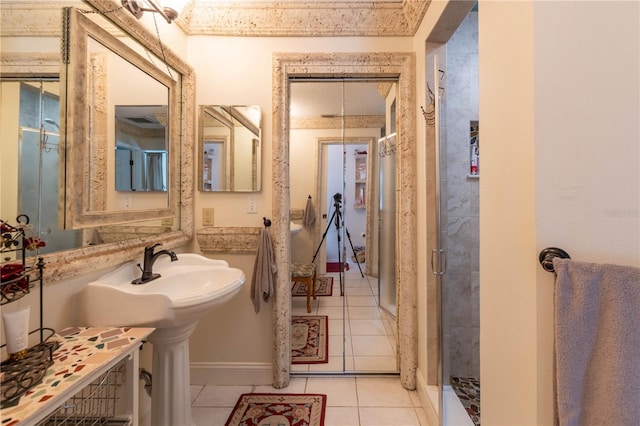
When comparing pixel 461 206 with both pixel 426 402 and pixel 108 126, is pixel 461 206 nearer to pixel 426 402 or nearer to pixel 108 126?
pixel 426 402

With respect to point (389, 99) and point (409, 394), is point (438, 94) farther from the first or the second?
point (409, 394)

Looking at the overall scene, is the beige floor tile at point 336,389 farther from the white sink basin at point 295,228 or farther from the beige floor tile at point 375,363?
the white sink basin at point 295,228

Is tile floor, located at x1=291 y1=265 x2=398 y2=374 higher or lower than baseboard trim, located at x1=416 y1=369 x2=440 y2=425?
higher

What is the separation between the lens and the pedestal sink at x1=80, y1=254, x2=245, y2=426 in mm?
1085

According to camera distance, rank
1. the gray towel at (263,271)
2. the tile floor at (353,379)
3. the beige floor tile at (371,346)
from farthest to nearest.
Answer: the beige floor tile at (371,346) → the gray towel at (263,271) → the tile floor at (353,379)

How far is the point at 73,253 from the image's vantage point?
42.2 inches

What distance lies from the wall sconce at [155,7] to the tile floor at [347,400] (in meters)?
2.29

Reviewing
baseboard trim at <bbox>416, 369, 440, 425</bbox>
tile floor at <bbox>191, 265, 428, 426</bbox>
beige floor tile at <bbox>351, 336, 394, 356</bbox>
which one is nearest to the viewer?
baseboard trim at <bbox>416, 369, 440, 425</bbox>

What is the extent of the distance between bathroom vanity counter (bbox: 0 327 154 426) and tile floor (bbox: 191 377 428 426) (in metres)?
0.76

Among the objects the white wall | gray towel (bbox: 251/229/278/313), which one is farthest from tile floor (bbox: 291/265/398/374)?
the white wall

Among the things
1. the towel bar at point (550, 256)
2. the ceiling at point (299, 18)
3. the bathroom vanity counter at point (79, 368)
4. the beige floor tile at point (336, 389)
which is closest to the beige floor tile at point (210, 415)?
the beige floor tile at point (336, 389)

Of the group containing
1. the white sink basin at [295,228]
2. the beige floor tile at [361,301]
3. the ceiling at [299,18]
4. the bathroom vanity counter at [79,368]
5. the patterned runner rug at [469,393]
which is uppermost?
the ceiling at [299,18]

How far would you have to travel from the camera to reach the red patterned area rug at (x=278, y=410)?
1563 mm

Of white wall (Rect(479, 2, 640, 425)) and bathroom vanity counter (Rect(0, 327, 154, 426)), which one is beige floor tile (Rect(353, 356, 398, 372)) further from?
bathroom vanity counter (Rect(0, 327, 154, 426))
